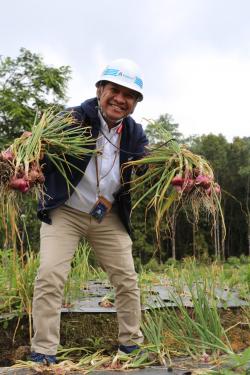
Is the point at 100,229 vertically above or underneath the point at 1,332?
above

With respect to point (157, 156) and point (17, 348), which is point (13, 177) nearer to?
point (157, 156)

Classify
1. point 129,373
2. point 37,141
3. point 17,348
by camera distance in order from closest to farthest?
point 129,373 → point 37,141 → point 17,348

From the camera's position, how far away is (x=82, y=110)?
2625 millimetres

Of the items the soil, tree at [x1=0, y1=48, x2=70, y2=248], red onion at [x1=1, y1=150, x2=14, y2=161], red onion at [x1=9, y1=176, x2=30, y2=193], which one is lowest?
the soil

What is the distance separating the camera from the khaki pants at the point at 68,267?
2.37 m

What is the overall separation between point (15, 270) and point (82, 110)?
1.11 m

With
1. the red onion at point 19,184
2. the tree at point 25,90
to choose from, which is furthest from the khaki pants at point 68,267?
the tree at point 25,90

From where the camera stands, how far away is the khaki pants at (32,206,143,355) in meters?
2.37

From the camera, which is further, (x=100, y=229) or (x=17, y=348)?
(x=17, y=348)

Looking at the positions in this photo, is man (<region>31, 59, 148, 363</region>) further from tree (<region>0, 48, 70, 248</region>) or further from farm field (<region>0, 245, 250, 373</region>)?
tree (<region>0, 48, 70, 248</region>)

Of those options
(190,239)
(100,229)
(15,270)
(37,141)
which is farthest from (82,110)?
(190,239)

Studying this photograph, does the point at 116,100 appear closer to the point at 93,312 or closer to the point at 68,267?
the point at 68,267

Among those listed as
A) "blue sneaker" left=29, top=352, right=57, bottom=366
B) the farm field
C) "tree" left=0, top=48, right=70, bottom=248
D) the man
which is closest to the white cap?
the man

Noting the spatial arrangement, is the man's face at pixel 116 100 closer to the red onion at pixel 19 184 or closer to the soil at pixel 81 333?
the red onion at pixel 19 184
